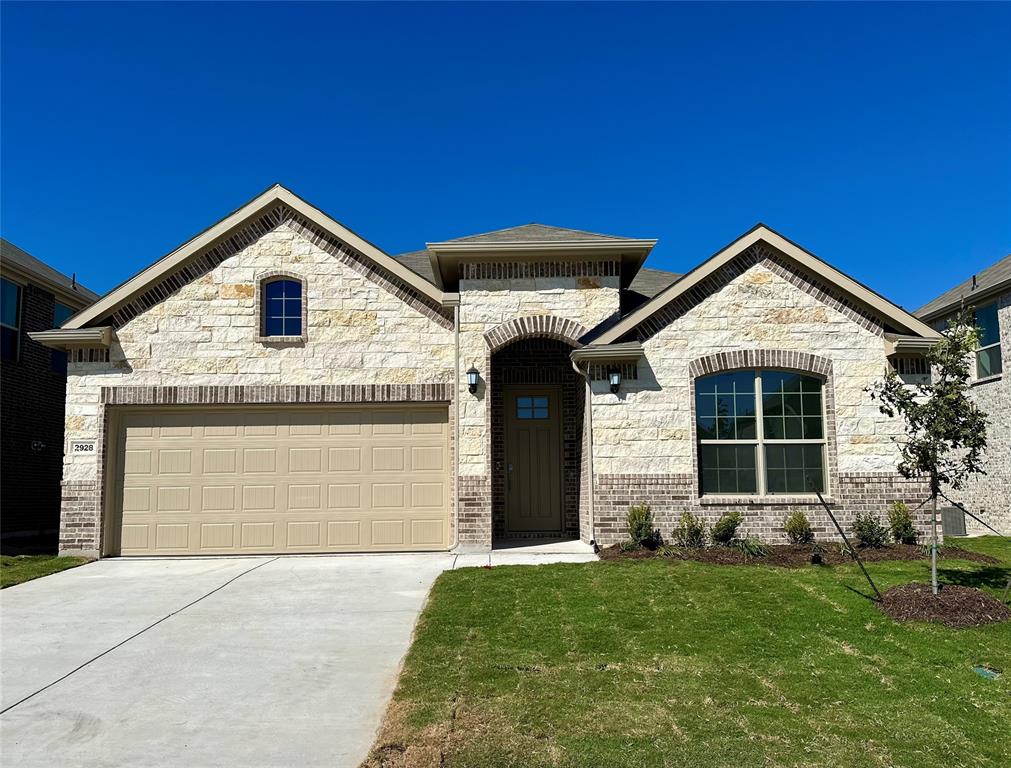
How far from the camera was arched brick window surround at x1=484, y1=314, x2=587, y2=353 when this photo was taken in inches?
483

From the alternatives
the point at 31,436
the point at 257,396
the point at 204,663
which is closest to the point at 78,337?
the point at 257,396

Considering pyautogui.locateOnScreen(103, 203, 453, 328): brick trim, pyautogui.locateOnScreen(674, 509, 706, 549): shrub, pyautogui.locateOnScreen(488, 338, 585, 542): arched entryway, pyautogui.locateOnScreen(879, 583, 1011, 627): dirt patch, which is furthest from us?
pyautogui.locateOnScreen(488, 338, 585, 542): arched entryway

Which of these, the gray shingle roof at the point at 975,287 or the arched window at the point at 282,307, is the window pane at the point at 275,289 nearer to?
the arched window at the point at 282,307

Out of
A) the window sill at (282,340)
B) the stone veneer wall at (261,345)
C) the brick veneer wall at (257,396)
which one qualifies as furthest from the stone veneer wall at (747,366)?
the window sill at (282,340)

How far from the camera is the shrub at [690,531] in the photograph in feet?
36.5

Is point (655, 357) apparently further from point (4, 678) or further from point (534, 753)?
point (4, 678)

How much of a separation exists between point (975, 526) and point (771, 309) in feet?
32.1

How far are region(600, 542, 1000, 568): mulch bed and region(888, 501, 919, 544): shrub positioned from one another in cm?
12

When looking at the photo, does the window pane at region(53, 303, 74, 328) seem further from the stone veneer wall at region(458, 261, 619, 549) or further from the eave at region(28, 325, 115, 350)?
the stone veneer wall at region(458, 261, 619, 549)

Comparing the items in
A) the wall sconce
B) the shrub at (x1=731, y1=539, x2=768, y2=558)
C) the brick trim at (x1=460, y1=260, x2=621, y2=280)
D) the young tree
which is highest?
the brick trim at (x1=460, y1=260, x2=621, y2=280)

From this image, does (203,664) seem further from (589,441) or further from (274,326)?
(274,326)

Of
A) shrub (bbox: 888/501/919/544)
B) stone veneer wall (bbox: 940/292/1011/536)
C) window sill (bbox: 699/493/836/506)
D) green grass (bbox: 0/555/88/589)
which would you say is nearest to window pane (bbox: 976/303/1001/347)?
stone veneer wall (bbox: 940/292/1011/536)

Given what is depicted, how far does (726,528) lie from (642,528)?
126 centimetres

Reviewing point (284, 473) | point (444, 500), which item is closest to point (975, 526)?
point (444, 500)
